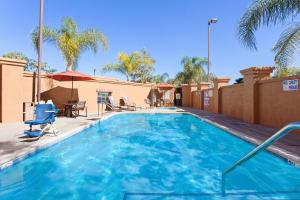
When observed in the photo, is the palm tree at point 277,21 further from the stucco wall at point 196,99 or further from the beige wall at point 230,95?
the stucco wall at point 196,99

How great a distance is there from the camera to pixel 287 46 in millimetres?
6352

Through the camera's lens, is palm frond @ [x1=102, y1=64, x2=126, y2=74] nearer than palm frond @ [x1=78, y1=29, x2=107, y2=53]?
No

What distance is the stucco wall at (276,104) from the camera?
690 centimetres

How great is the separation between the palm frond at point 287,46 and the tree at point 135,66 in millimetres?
26127

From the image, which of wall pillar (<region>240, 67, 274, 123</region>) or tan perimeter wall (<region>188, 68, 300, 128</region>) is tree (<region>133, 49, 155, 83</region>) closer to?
tan perimeter wall (<region>188, 68, 300, 128</region>)

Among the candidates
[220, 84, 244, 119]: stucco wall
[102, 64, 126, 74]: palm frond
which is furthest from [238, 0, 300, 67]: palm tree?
[102, 64, 126, 74]: palm frond

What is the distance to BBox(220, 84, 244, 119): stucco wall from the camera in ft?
36.0

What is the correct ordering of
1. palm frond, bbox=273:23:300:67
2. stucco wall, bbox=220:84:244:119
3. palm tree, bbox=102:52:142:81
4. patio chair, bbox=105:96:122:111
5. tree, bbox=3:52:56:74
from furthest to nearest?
tree, bbox=3:52:56:74 < palm tree, bbox=102:52:142:81 < patio chair, bbox=105:96:122:111 < stucco wall, bbox=220:84:244:119 < palm frond, bbox=273:23:300:67

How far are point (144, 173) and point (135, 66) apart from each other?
28563 millimetres

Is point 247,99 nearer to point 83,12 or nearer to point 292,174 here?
point 292,174

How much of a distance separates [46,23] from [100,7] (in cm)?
547

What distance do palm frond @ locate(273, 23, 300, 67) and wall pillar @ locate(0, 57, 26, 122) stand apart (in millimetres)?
11107

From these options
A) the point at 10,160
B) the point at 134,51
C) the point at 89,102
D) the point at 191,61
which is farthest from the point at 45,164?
the point at 134,51

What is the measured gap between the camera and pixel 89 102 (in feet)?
51.0
